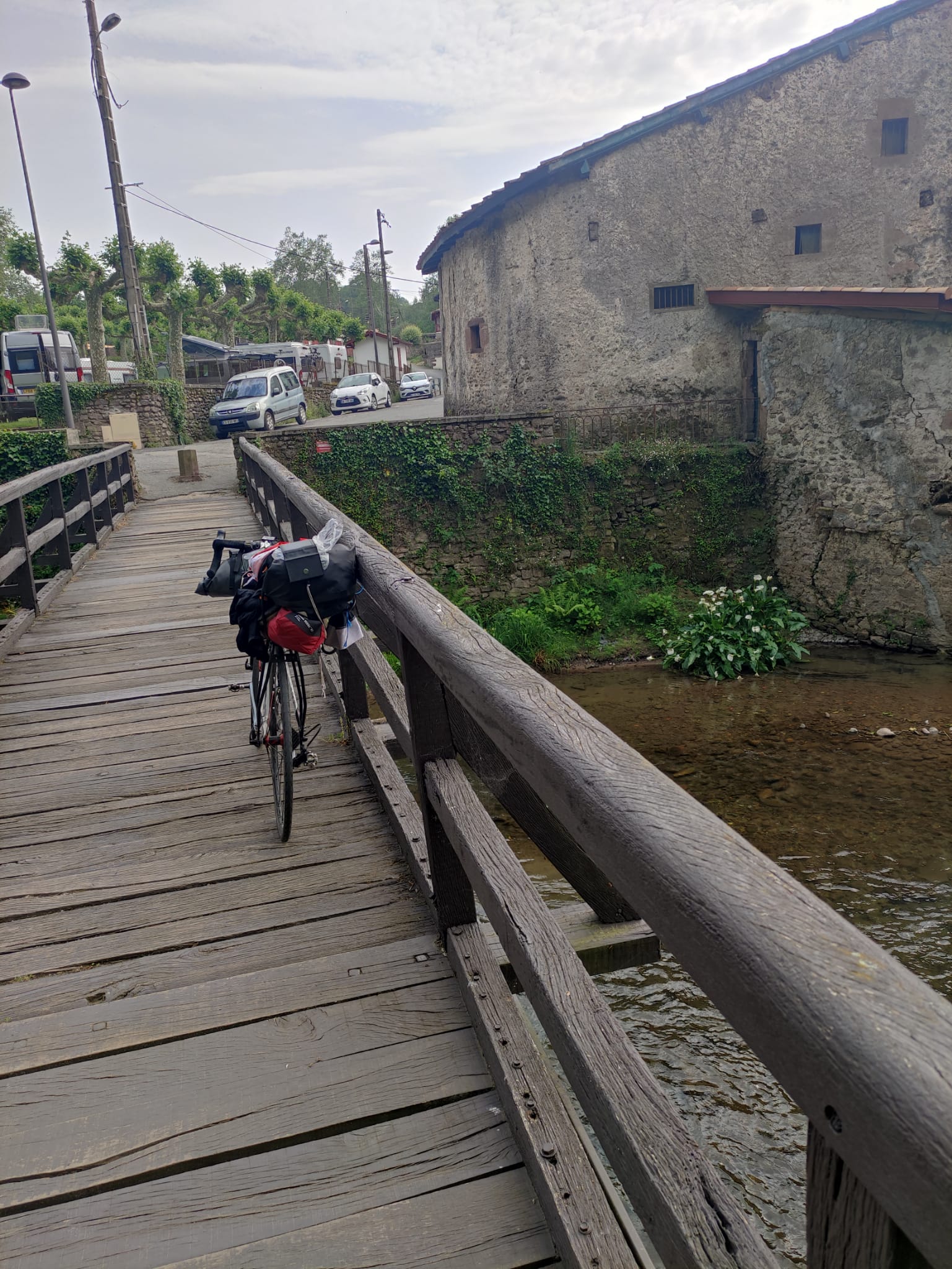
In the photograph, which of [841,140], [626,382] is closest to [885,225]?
[841,140]

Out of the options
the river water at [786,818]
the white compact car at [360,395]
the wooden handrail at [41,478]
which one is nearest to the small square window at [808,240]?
the river water at [786,818]

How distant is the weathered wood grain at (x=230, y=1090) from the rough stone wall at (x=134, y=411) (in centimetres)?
2113

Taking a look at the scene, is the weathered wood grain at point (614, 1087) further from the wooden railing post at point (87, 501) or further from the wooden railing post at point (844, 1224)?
the wooden railing post at point (87, 501)

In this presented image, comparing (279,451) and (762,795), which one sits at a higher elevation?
(279,451)

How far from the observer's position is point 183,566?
7.36 meters

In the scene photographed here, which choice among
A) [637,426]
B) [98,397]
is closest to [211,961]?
[637,426]

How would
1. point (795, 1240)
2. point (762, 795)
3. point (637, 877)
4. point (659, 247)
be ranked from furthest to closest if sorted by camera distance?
point (659, 247), point (762, 795), point (795, 1240), point (637, 877)

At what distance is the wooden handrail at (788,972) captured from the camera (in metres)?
0.64

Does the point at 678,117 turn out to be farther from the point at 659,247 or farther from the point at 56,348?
the point at 56,348

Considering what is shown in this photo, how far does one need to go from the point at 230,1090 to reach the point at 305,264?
263ft

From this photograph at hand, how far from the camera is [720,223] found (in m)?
15.0

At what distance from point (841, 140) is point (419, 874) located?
15.5 m

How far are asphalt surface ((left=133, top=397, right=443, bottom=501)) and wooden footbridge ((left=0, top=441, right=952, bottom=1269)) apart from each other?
33.5 ft

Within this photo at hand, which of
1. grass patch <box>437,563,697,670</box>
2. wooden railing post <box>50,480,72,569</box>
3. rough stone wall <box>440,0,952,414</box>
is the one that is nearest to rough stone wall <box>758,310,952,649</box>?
rough stone wall <box>440,0,952,414</box>
